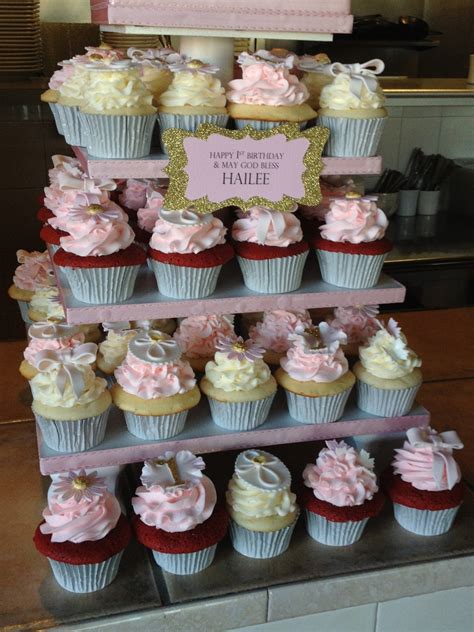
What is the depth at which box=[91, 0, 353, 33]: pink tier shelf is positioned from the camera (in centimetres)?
148

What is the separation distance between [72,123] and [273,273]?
1.91ft

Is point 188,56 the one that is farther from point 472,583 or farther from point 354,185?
point 472,583

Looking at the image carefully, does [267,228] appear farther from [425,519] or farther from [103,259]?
[425,519]

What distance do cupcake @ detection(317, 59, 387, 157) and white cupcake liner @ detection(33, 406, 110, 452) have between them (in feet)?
2.56

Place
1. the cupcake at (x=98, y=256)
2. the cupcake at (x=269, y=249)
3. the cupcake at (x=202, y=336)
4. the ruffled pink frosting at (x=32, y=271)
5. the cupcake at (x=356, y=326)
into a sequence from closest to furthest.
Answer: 1. the cupcake at (x=98, y=256)
2. the cupcake at (x=269, y=249)
3. the cupcake at (x=202, y=336)
4. the cupcake at (x=356, y=326)
5. the ruffled pink frosting at (x=32, y=271)

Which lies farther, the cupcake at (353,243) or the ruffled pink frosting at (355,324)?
the ruffled pink frosting at (355,324)

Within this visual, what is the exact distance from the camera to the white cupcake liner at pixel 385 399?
6.05 feet

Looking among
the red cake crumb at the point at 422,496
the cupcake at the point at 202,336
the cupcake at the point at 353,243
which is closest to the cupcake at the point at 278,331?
the cupcake at the point at 202,336

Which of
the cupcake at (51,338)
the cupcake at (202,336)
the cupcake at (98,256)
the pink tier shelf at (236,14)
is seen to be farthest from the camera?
the cupcake at (202,336)

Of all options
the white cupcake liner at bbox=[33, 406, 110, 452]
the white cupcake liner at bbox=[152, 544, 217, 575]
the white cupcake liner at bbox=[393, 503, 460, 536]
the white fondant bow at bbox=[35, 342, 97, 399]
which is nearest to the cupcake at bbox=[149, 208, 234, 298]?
the white fondant bow at bbox=[35, 342, 97, 399]

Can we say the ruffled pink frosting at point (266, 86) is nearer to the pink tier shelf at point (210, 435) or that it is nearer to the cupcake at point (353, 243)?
the cupcake at point (353, 243)

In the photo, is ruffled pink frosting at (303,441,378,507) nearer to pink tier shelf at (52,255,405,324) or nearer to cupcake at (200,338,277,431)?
cupcake at (200,338,277,431)

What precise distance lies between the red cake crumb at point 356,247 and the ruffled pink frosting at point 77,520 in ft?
2.44

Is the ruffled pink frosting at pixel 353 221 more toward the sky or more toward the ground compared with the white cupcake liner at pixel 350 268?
more toward the sky
